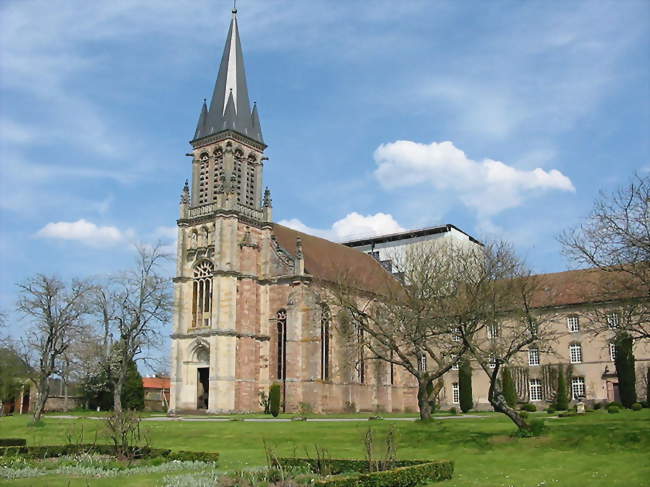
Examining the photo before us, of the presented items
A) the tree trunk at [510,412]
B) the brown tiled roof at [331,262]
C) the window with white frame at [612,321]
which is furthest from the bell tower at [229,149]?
the tree trunk at [510,412]

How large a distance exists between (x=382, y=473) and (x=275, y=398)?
3389 centimetres

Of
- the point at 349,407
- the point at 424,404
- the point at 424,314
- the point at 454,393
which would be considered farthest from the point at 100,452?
the point at 454,393

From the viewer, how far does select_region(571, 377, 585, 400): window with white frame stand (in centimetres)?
5711

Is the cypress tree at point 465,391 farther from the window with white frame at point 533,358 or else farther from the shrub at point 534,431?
the shrub at point 534,431

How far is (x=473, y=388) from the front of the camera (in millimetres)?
63250

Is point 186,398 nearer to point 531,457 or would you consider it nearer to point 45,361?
point 45,361

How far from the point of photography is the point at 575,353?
5803 cm

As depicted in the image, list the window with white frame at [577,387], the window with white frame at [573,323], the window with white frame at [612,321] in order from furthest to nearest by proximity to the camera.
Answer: the window with white frame at [573,323] → the window with white frame at [577,387] → the window with white frame at [612,321]

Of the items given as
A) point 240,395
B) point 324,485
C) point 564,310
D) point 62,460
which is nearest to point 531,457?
point 324,485

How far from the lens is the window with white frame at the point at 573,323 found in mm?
58375

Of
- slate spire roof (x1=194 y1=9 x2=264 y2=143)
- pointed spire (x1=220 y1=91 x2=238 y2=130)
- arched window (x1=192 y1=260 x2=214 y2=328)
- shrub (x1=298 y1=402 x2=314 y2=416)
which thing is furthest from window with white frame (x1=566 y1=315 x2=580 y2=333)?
pointed spire (x1=220 y1=91 x2=238 y2=130)

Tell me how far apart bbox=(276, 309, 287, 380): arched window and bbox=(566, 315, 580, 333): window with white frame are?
23.9 metres

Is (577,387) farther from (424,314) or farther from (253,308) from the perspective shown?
(253,308)

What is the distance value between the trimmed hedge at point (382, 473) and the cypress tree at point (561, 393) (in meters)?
33.5
